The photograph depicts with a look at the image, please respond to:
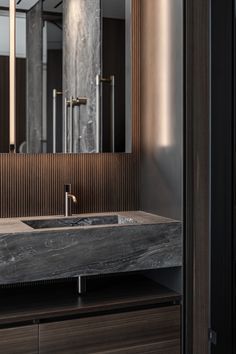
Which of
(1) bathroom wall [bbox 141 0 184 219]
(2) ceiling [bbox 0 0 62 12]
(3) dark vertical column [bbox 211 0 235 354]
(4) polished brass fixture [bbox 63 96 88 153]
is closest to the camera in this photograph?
(3) dark vertical column [bbox 211 0 235 354]

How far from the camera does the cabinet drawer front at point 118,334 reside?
1821 millimetres

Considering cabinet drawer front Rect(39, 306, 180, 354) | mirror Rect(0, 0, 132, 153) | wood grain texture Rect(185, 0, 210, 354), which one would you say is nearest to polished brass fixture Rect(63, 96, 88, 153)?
mirror Rect(0, 0, 132, 153)

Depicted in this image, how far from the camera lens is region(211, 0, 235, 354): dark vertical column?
74.0 inches

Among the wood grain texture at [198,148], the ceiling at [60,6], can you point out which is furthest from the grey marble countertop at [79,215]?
the ceiling at [60,6]

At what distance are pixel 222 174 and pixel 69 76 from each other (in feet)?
2.58

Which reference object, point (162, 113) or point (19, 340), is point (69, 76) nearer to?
point (162, 113)

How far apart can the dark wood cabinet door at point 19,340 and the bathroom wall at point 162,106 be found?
0.70m

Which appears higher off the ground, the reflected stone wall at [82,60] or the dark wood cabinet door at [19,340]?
the reflected stone wall at [82,60]

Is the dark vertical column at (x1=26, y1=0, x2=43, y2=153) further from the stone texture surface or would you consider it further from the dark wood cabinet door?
the dark wood cabinet door

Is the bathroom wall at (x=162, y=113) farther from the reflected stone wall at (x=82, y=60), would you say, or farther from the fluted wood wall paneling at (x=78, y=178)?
the reflected stone wall at (x=82, y=60)

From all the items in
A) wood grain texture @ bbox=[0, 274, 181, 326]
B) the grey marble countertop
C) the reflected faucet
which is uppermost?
the reflected faucet

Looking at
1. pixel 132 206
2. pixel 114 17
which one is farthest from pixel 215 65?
pixel 132 206

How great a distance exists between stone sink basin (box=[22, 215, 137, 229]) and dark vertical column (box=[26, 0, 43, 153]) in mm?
306

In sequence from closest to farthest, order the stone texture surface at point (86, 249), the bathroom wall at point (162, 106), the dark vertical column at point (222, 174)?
the stone texture surface at point (86, 249) < the dark vertical column at point (222, 174) < the bathroom wall at point (162, 106)
